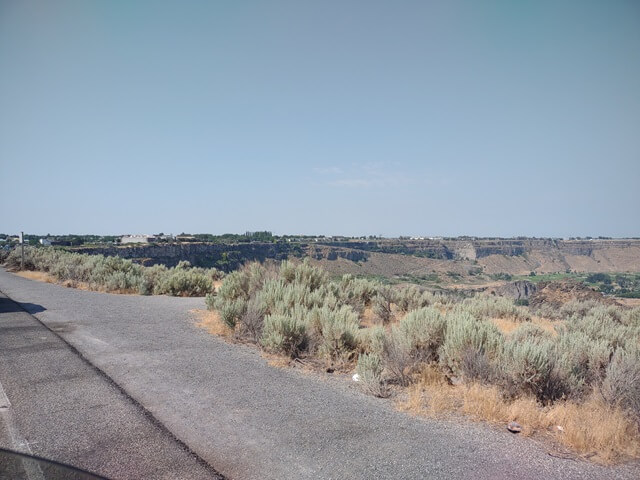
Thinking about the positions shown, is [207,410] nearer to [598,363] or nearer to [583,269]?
[598,363]

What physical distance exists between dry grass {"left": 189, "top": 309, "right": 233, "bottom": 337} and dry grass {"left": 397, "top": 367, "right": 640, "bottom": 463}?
5105 mm

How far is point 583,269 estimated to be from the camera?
212 ft

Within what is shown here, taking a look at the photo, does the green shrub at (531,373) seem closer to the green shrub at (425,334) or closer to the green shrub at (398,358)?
the green shrub at (398,358)

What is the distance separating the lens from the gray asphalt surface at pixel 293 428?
373 centimetres

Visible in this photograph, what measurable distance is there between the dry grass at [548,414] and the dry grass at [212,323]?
5.10 m

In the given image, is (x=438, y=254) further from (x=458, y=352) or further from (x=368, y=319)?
(x=458, y=352)

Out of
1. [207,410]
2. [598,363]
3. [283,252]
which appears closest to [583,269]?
[283,252]

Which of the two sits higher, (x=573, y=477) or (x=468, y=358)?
(x=468, y=358)

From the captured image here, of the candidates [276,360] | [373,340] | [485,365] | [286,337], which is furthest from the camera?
[286,337]

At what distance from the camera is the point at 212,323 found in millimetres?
10297

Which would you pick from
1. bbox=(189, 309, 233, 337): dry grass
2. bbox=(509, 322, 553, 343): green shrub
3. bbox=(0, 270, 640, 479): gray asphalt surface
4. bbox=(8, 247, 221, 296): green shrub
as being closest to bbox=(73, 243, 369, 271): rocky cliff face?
bbox=(8, 247, 221, 296): green shrub

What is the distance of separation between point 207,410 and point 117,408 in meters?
1.05

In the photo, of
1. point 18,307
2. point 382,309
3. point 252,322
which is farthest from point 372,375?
point 18,307

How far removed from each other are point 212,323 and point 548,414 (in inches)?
308
